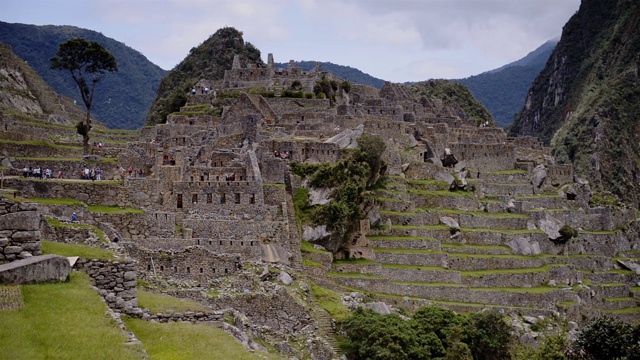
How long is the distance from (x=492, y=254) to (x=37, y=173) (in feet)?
101

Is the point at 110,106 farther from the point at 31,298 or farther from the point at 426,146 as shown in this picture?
the point at 31,298

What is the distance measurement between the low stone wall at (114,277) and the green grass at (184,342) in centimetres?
59

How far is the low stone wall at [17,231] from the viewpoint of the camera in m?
14.1

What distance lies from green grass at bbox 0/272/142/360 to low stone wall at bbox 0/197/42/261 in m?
0.91

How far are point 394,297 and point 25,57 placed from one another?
73.6 meters

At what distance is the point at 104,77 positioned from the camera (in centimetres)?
10612

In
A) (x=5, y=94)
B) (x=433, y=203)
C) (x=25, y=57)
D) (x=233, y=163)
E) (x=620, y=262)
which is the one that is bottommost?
A: (x=620, y=262)

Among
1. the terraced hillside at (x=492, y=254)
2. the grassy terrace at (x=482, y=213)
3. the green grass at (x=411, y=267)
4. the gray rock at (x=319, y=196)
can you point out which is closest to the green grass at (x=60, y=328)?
the terraced hillside at (x=492, y=254)

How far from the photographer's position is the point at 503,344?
3747cm

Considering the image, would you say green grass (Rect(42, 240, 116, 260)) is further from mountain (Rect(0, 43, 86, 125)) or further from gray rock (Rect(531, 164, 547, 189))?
gray rock (Rect(531, 164, 547, 189))

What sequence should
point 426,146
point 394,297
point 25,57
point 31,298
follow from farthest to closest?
point 25,57, point 426,146, point 394,297, point 31,298

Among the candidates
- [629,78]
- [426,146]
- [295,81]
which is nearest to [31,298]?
[426,146]

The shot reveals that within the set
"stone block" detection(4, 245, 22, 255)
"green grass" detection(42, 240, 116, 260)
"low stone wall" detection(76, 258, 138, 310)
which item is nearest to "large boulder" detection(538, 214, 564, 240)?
"green grass" detection(42, 240, 116, 260)

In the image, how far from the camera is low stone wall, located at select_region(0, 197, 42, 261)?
1409cm
